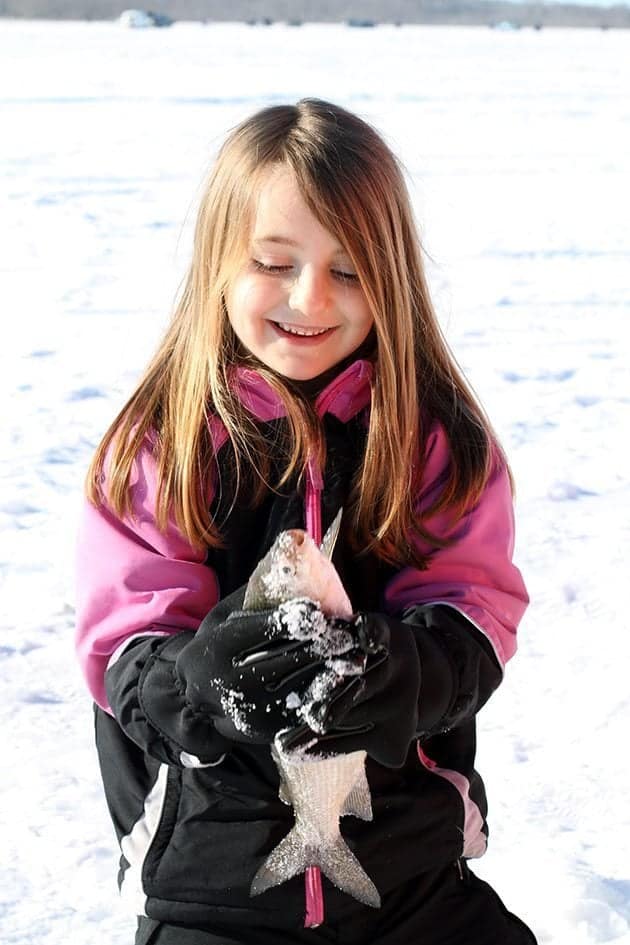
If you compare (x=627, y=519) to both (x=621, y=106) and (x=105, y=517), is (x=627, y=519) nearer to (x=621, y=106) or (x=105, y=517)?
(x=105, y=517)

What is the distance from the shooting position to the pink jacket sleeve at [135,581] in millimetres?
1708

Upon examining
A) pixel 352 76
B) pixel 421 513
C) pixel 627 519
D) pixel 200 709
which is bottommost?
pixel 352 76

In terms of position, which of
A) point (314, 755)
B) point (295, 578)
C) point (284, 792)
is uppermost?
point (295, 578)

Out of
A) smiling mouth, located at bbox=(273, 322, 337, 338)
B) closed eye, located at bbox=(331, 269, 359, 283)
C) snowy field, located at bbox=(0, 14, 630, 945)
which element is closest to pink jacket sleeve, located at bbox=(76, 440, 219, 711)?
smiling mouth, located at bbox=(273, 322, 337, 338)

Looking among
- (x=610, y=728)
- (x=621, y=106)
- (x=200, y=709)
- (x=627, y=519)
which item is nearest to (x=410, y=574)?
(x=200, y=709)

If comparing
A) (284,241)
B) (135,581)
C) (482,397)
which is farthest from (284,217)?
(482,397)

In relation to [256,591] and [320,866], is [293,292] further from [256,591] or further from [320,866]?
[320,866]

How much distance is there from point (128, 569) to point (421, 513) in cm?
42

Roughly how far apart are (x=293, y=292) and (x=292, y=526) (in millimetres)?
322

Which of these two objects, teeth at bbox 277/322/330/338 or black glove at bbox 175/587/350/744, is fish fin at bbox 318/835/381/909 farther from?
teeth at bbox 277/322/330/338

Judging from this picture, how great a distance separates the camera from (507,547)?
183 cm

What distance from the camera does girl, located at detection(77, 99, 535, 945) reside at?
1.66 meters

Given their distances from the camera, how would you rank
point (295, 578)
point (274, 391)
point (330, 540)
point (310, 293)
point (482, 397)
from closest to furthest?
point (295, 578)
point (330, 540)
point (310, 293)
point (274, 391)
point (482, 397)

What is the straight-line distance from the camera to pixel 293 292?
170 centimetres
